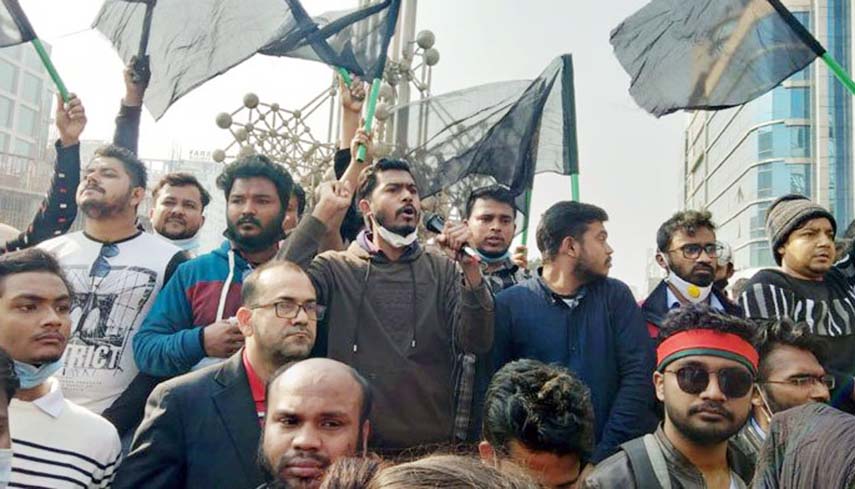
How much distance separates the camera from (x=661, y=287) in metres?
3.81

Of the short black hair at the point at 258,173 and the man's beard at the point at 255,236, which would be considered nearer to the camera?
the man's beard at the point at 255,236

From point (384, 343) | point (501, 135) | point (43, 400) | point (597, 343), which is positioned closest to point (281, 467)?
point (43, 400)

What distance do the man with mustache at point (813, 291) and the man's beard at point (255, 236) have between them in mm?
2122

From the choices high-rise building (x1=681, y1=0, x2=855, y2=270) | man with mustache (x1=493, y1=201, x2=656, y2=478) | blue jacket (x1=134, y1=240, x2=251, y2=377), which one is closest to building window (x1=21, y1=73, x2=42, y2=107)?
high-rise building (x1=681, y1=0, x2=855, y2=270)

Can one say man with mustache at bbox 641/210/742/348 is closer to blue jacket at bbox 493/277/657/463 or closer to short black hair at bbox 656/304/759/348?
blue jacket at bbox 493/277/657/463

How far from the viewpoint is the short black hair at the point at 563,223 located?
3432 millimetres

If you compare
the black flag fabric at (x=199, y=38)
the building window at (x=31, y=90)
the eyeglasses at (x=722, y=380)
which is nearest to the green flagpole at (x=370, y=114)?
the black flag fabric at (x=199, y=38)

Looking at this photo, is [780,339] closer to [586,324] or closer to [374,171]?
[586,324]

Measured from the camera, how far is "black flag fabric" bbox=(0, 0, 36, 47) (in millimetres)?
3947

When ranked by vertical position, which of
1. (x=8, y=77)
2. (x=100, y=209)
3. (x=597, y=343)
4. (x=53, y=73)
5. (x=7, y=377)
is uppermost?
(x=8, y=77)

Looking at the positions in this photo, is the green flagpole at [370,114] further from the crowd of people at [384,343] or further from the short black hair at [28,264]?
the short black hair at [28,264]

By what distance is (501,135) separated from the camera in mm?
Answer: 4562

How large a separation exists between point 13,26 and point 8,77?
147 ft

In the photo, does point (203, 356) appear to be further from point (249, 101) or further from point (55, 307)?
point (249, 101)
